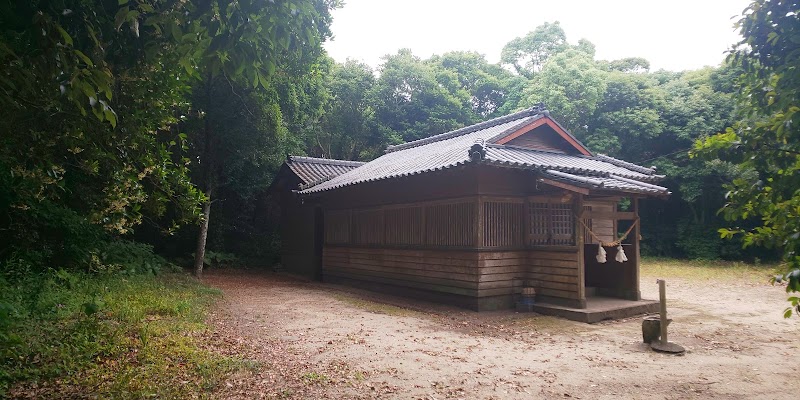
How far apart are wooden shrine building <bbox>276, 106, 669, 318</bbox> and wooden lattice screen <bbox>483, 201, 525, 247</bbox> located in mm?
23

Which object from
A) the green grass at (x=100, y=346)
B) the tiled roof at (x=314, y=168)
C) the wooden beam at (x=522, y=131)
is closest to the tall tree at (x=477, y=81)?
the tiled roof at (x=314, y=168)

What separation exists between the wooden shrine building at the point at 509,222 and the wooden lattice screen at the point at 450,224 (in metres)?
0.02

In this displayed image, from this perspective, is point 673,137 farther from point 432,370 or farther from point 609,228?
point 432,370

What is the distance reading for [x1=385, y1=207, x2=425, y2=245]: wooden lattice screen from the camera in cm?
1212

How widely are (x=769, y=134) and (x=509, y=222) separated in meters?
7.56

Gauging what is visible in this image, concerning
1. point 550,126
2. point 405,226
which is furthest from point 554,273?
point 550,126

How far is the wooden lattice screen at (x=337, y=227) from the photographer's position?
50.3ft

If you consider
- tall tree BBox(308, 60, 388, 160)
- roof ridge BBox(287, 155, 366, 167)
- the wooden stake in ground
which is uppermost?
tall tree BBox(308, 60, 388, 160)

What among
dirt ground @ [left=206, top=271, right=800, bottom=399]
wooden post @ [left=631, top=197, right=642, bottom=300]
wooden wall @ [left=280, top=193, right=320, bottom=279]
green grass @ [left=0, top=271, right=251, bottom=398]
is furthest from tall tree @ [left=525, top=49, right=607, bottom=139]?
green grass @ [left=0, top=271, right=251, bottom=398]

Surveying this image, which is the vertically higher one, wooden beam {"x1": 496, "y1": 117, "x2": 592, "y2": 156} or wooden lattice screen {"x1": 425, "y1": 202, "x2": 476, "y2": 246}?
wooden beam {"x1": 496, "y1": 117, "x2": 592, "y2": 156}

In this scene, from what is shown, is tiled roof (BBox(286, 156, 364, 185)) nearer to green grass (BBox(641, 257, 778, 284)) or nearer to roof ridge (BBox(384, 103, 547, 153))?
roof ridge (BBox(384, 103, 547, 153))

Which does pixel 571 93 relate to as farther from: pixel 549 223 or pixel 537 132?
pixel 549 223

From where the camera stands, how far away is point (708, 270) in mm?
19688

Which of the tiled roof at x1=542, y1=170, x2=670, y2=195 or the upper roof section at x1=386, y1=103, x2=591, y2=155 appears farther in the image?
the upper roof section at x1=386, y1=103, x2=591, y2=155
